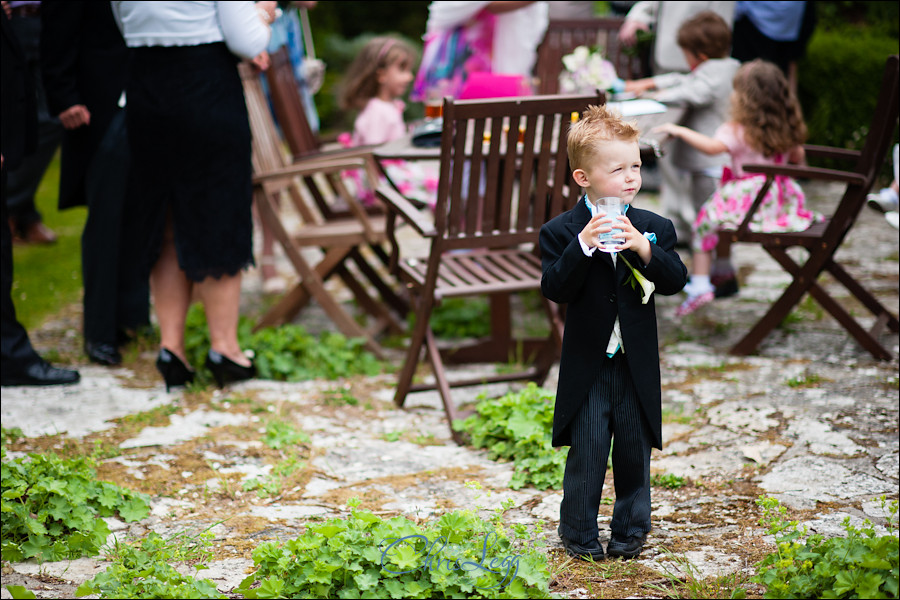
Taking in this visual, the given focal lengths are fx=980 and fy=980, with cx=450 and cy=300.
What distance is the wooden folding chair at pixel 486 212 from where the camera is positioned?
3645 millimetres

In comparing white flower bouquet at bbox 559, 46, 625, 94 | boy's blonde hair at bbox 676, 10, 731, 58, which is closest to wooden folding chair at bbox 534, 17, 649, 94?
white flower bouquet at bbox 559, 46, 625, 94

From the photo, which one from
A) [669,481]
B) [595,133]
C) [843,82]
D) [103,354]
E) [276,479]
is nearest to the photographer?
[595,133]

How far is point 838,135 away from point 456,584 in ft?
20.2

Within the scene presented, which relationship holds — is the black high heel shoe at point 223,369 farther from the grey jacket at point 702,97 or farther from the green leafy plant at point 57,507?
the grey jacket at point 702,97

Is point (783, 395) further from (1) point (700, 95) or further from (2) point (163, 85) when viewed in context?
(2) point (163, 85)

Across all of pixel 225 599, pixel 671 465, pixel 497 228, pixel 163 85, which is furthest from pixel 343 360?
pixel 225 599

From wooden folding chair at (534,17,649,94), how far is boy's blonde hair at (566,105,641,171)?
3733 mm

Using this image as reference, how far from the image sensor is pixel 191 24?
3814 mm

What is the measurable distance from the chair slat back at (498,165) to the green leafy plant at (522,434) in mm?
639

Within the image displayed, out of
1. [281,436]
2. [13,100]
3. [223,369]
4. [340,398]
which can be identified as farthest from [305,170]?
[281,436]

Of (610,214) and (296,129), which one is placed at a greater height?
(610,214)

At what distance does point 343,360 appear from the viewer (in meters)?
4.57

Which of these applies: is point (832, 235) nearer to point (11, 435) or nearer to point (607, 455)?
point (607, 455)

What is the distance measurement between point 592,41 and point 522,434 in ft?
13.1
